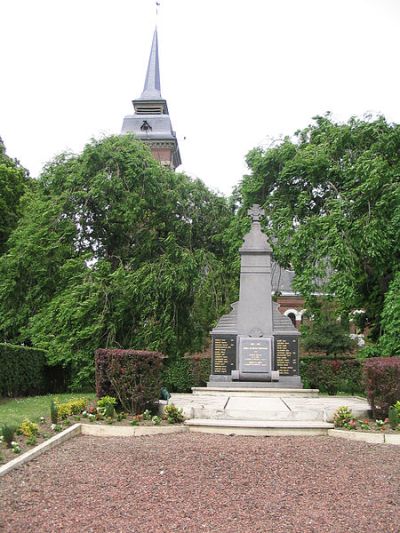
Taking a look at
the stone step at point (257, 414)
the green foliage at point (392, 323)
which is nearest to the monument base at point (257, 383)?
the green foliage at point (392, 323)

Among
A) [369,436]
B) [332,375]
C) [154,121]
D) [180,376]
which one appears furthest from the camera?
[154,121]

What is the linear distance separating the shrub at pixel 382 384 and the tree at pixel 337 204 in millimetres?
7990

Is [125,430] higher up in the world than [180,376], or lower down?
lower down

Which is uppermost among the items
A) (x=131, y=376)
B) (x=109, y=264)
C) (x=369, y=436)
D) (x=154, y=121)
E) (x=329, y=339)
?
(x=154, y=121)

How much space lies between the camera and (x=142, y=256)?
21016mm

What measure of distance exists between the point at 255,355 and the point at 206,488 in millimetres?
9931

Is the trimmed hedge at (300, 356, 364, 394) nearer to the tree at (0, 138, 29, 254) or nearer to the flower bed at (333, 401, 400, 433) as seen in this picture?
the flower bed at (333, 401, 400, 433)

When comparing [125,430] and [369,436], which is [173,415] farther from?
[369,436]

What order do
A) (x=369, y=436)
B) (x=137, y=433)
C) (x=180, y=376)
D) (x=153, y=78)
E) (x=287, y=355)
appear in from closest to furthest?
1. (x=369, y=436)
2. (x=137, y=433)
3. (x=287, y=355)
4. (x=180, y=376)
5. (x=153, y=78)

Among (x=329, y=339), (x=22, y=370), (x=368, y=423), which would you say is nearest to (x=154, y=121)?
(x=329, y=339)

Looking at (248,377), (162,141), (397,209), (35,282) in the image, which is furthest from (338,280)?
(162,141)

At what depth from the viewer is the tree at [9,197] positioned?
25.6 m

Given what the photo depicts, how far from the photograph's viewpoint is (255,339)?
15648 millimetres

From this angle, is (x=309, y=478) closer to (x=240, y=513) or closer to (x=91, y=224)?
(x=240, y=513)
